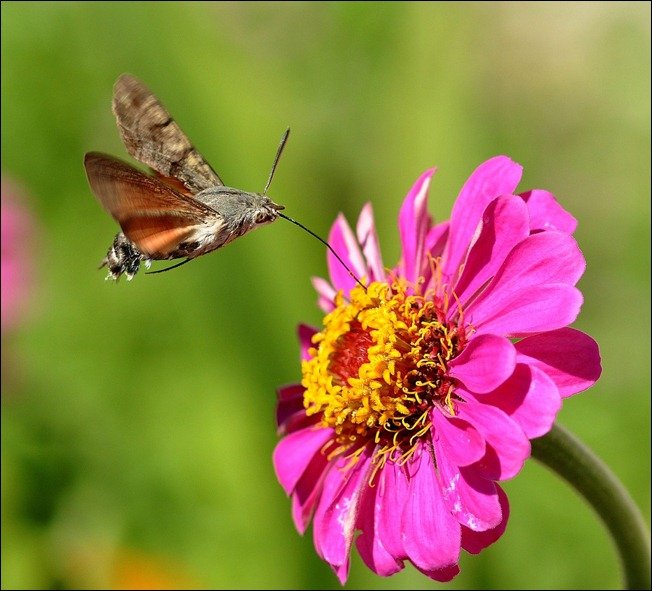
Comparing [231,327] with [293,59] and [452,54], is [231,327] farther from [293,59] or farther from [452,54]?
[293,59]

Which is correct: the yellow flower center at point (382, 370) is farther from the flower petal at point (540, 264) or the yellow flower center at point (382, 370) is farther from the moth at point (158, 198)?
the moth at point (158, 198)

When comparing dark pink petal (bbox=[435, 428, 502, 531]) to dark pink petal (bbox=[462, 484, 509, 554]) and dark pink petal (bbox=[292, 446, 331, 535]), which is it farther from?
dark pink petal (bbox=[292, 446, 331, 535])

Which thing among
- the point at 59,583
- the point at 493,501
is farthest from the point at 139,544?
the point at 493,501

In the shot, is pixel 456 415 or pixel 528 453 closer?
pixel 528 453

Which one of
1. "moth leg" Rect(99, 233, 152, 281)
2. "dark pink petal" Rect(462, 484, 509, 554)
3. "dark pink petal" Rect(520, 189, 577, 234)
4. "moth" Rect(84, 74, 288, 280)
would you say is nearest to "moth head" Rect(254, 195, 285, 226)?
"moth" Rect(84, 74, 288, 280)

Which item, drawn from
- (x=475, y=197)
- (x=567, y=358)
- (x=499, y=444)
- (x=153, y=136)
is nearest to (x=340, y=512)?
(x=499, y=444)

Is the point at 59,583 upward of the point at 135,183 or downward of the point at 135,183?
downward

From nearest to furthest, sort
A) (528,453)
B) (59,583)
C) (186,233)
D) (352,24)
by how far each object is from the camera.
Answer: (528,453) < (186,233) < (59,583) < (352,24)

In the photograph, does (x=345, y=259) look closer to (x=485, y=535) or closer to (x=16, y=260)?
(x=485, y=535)
